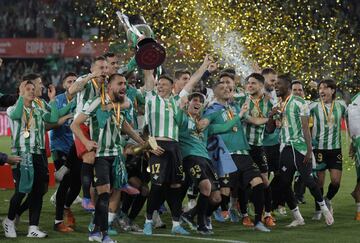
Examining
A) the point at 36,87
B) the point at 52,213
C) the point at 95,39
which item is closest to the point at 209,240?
the point at 36,87

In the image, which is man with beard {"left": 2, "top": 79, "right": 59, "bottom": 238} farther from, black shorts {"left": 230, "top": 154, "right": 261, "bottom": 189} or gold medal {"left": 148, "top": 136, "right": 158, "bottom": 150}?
black shorts {"left": 230, "top": 154, "right": 261, "bottom": 189}

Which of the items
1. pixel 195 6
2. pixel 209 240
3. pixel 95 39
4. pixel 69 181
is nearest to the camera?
pixel 209 240

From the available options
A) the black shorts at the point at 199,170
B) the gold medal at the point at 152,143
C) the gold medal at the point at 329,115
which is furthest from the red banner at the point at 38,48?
the gold medal at the point at 152,143

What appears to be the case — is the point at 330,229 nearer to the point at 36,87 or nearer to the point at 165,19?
the point at 36,87

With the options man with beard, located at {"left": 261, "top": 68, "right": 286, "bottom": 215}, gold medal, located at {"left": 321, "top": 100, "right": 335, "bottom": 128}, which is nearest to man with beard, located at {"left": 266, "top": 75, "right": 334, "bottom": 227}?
man with beard, located at {"left": 261, "top": 68, "right": 286, "bottom": 215}

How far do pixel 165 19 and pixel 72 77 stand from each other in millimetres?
12052

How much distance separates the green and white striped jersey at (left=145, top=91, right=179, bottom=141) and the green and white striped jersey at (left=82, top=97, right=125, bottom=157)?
933 mm

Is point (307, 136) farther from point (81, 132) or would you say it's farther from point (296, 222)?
point (81, 132)

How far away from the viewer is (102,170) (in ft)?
35.3

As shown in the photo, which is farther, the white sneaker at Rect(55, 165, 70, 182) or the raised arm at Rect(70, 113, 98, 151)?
the white sneaker at Rect(55, 165, 70, 182)

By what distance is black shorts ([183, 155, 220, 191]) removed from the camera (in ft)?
38.6

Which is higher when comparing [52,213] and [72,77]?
[72,77]

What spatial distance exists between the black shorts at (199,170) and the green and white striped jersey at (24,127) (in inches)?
64.2

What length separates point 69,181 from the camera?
12258mm
